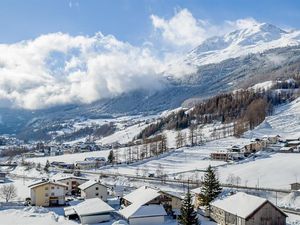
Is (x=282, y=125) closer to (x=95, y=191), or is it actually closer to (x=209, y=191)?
(x=95, y=191)

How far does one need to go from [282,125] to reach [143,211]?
120748mm

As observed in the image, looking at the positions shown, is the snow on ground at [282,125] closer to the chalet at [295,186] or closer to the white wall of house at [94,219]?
the chalet at [295,186]

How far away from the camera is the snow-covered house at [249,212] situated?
52.3 metres

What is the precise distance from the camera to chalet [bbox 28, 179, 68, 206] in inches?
2842

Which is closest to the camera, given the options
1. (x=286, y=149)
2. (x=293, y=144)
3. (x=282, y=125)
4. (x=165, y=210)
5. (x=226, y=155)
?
(x=165, y=210)

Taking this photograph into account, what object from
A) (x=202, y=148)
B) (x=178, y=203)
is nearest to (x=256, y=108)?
(x=202, y=148)

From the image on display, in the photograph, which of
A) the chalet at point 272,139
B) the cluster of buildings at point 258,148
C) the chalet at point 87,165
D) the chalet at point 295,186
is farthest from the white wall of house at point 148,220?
the chalet at point 272,139

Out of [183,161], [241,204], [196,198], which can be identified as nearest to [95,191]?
[196,198]

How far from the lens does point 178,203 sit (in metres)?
64.5

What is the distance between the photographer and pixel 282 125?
550 ft

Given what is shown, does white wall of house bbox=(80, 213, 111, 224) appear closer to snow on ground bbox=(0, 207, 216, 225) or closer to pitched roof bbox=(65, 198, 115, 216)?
pitched roof bbox=(65, 198, 115, 216)

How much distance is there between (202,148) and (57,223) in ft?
271

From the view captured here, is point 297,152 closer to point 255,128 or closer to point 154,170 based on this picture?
point 154,170

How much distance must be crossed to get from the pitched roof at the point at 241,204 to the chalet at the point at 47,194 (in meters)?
25.3
